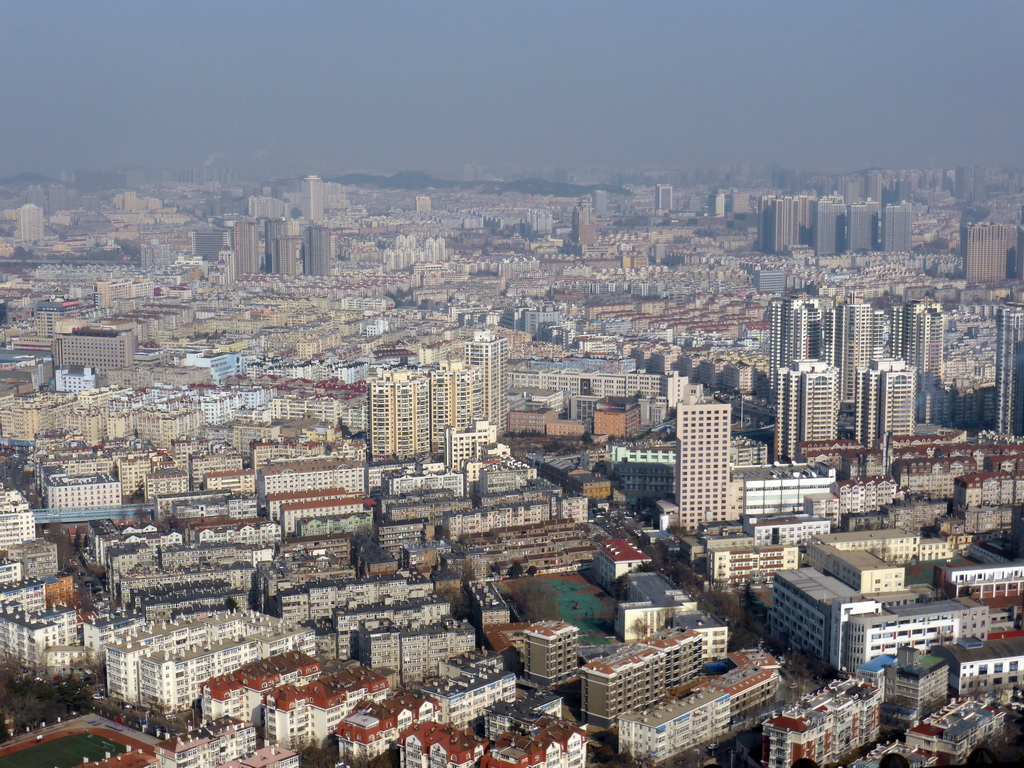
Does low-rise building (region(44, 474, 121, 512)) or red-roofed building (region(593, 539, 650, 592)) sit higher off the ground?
low-rise building (region(44, 474, 121, 512))

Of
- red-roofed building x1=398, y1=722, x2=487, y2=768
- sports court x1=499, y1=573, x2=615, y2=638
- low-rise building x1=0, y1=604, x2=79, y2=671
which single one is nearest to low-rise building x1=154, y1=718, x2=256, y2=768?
red-roofed building x1=398, y1=722, x2=487, y2=768

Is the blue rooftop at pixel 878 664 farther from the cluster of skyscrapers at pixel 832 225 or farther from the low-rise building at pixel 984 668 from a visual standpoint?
the cluster of skyscrapers at pixel 832 225

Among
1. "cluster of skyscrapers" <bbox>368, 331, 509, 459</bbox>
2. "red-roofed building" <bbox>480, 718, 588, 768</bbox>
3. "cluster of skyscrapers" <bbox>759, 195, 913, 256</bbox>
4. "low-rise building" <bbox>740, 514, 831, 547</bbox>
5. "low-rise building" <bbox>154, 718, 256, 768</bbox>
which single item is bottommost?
"low-rise building" <bbox>154, 718, 256, 768</bbox>

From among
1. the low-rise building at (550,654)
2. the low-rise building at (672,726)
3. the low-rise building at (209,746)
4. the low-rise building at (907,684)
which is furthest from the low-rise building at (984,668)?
the low-rise building at (209,746)

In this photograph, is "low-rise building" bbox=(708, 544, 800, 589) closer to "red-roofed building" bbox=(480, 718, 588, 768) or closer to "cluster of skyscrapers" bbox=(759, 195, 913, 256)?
"red-roofed building" bbox=(480, 718, 588, 768)

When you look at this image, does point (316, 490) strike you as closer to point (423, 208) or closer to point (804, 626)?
point (804, 626)

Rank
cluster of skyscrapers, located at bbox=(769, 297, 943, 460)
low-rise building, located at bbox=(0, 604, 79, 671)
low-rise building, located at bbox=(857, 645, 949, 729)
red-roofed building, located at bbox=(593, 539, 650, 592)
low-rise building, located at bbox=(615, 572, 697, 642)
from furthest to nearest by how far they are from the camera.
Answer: cluster of skyscrapers, located at bbox=(769, 297, 943, 460), red-roofed building, located at bbox=(593, 539, 650, 592), low-rise building, located at bbox=(615, 572, 697, 642), low-rise building, located at bbox=(0, 604, 79, 671), low-rise building, located at bbox=(857, 645, 949, 729)

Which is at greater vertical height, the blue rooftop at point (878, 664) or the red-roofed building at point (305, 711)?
the blue rooftop at point (878, 664)
